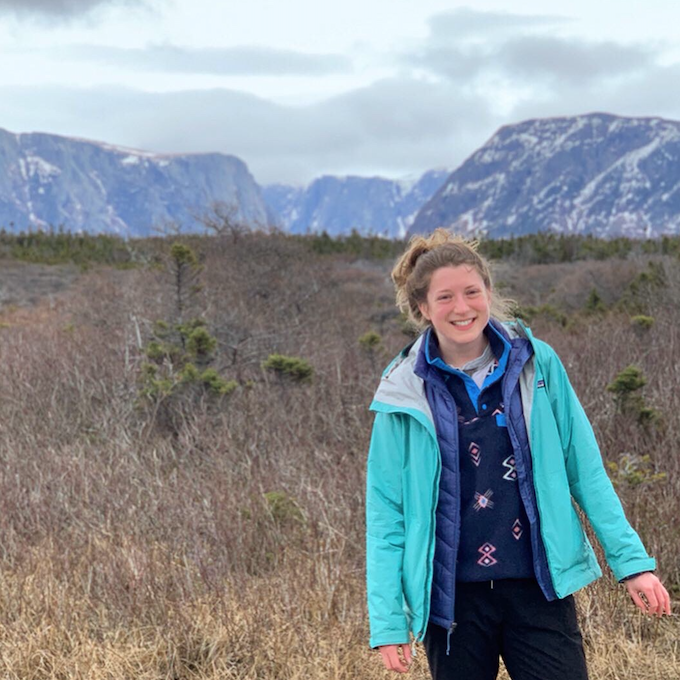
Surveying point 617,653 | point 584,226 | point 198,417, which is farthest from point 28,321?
point 584,226

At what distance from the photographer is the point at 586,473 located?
1.87 metres

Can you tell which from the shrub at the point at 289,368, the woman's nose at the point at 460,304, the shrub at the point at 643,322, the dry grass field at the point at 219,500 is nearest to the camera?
the woman's nose at the point at 460,304

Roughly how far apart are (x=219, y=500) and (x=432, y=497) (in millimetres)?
3278

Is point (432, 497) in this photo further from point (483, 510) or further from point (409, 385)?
point (409, 385)

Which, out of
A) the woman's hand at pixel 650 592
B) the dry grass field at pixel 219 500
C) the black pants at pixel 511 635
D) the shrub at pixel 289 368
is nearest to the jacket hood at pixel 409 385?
the black pants at pixel 511 635

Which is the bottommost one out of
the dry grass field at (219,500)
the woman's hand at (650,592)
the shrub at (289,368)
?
the dry grass field at (219,500)

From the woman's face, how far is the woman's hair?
0.9 inches

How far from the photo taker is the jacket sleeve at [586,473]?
182cm

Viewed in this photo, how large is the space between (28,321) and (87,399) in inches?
291

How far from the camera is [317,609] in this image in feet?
11.3

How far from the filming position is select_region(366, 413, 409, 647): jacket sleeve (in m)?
1.82

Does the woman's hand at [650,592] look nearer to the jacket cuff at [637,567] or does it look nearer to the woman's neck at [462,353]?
the jacket cuff at [637,567]

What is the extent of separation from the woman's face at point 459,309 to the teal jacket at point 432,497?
0.12 metres

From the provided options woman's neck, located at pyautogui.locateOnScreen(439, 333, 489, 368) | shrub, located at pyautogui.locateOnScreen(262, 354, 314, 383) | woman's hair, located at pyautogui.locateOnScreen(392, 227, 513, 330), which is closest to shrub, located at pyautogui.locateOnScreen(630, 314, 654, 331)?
shrub, located at pyautogui.locateOnScreen(262, 354, 314, 383)
